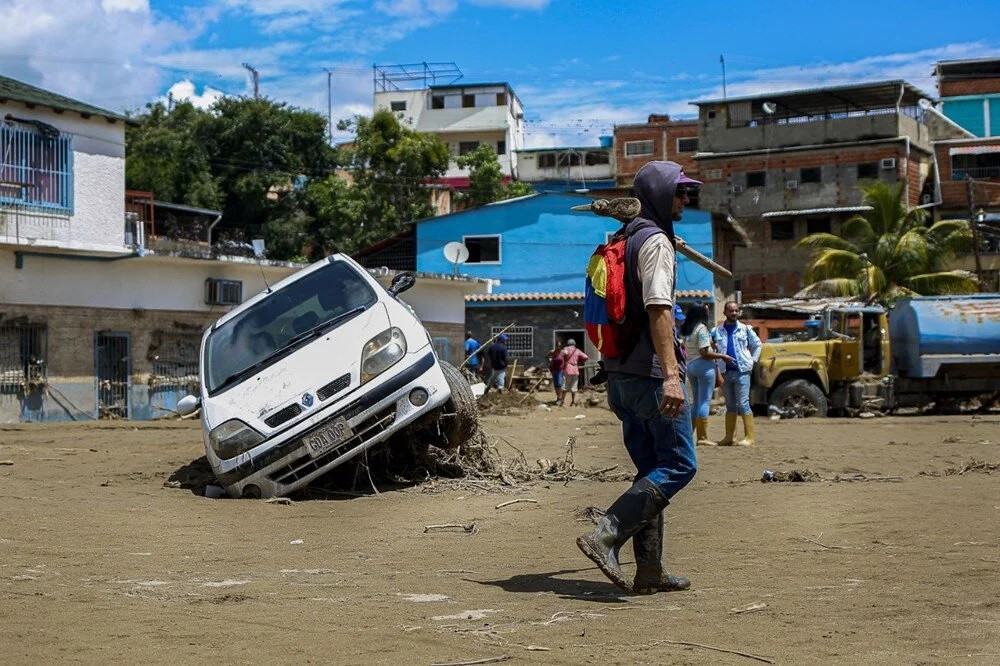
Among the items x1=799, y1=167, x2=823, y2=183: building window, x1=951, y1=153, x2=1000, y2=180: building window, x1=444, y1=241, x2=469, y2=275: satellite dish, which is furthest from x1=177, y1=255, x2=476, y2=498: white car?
x1=951, y1=153, x2=1000, y2=180: building window

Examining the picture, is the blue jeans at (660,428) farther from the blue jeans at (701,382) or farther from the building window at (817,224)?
the building window at (817,224)

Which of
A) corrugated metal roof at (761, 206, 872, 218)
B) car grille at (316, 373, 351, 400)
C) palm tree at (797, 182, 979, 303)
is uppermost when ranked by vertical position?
corrugated metal roof at (761, 206, 872, 218)

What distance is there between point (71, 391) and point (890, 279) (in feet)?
81.8

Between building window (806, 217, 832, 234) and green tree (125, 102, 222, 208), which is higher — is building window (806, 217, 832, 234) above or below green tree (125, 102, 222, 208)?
below

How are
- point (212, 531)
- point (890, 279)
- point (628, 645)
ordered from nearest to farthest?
point (628, 645), point (212, 531), point (890, 279)

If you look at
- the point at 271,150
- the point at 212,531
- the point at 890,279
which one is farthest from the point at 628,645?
the point at 271,150

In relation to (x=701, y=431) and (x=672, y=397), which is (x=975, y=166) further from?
(x=672, y=397)

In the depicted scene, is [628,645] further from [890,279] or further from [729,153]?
[729,153]

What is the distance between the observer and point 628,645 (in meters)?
4.14

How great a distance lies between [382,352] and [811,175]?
145ft

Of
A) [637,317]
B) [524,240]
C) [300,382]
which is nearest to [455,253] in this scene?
[524,240]

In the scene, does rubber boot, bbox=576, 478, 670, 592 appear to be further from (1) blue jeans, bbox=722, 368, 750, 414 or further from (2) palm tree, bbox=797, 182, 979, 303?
(2) palm tree, bbox=797, 182, 979, 303

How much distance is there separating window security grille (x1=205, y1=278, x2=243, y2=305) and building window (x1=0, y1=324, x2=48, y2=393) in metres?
4.03

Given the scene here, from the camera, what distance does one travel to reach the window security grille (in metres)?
25.2
